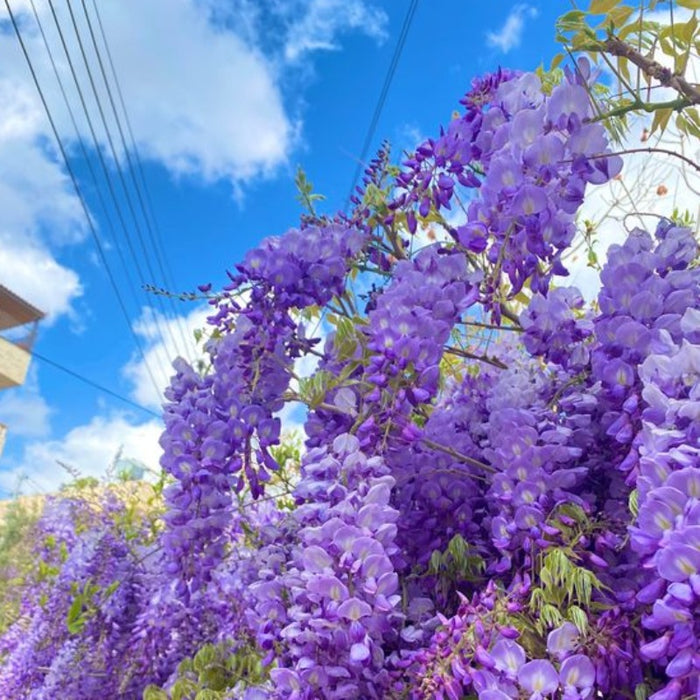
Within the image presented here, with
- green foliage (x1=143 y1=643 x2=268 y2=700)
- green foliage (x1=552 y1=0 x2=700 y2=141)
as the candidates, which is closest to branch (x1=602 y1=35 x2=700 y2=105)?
green foliage (x1=552 y1=0 x2=700 y2=141)

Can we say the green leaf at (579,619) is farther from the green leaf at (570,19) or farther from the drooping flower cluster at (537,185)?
the green leaf at (570,19)

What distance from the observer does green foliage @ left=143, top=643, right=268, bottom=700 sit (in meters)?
1.48

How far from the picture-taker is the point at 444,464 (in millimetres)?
1228

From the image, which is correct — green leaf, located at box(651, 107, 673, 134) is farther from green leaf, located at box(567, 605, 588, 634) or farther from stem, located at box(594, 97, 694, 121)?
green leaf, located at box(567, 605, 588, 634)

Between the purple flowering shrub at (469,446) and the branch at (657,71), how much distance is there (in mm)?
62

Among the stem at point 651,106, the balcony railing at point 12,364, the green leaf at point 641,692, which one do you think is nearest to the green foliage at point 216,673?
the green leaf at point 641,692

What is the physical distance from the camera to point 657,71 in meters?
1.02

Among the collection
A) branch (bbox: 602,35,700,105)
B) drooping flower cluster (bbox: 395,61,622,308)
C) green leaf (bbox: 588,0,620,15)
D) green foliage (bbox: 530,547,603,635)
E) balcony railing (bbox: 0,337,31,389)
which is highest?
balcony railing (bbox: 0,337,31,389)

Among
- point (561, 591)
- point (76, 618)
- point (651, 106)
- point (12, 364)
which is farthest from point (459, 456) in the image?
point (12, 364)

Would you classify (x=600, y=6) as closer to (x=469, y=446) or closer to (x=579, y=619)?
(x=469, y=446)

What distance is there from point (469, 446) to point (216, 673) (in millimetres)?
725

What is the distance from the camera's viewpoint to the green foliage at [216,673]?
58.3 inches

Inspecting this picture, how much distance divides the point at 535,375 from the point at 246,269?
19.9 inches

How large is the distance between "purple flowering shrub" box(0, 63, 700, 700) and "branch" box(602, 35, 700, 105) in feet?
0.20
